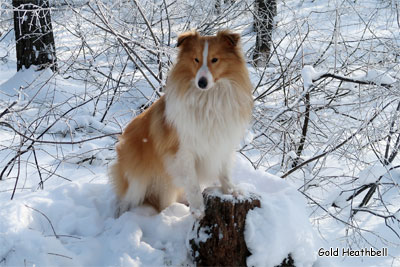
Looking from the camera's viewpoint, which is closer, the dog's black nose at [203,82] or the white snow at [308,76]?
the dog's black nose at [203,82]

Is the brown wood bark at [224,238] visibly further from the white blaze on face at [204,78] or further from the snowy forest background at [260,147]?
the white blaze on face at [204,78]

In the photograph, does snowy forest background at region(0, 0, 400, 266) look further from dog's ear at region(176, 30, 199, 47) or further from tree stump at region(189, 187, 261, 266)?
dog's ear at region(176, 30, 199, 47)

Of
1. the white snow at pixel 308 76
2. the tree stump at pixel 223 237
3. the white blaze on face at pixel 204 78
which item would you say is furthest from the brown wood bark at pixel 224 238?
the white snow at pixel 308 76

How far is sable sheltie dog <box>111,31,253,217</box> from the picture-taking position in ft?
9.64

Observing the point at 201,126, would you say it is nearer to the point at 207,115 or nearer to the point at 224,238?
the point at 207,115

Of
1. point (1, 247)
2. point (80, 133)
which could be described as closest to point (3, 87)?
point (80, 133)

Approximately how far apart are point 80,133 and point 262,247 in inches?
143

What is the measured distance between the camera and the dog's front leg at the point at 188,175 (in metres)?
2.98

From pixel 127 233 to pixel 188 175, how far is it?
61cm

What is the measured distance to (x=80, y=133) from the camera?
5641 mm

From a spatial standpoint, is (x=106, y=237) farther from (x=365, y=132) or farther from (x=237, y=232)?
(x=365, y=132)

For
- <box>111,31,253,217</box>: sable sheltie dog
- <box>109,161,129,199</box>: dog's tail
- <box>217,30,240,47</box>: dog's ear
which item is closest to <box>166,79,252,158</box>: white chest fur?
<box>111,31,253,217</box>: sable sheltie dog

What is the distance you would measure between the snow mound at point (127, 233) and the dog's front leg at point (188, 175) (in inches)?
6.6

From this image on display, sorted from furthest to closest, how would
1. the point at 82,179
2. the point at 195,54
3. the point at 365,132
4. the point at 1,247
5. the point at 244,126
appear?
the point at 82,179 → the point at 365,132 → the point at 244,126 → the point at 195,54 → the point at 1,247
